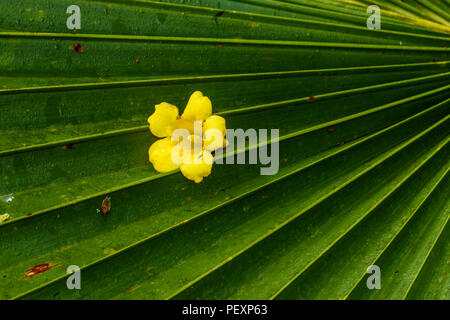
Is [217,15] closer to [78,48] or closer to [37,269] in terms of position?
[78,48]

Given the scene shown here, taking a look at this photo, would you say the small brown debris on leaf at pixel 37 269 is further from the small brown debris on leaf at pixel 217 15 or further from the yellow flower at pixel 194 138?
the small brown debris on leaf at pixel 217 15

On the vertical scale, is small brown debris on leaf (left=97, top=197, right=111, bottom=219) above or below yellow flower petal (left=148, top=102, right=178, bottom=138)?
below

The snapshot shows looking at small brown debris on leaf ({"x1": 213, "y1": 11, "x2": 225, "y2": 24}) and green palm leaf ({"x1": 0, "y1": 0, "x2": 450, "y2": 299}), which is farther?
small brown debris on leaf ({"x1": 213, "y1": 11, "x2": 225, "y2": 24})

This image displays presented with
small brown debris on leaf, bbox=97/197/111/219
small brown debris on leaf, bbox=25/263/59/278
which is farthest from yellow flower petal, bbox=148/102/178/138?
small brown debris on leaf, bbox=25/263/59/278

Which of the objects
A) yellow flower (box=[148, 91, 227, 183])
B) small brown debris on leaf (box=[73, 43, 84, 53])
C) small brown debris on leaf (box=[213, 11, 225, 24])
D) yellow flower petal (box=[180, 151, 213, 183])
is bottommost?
yellow flower petal (box=[180, 151, 213, 183])

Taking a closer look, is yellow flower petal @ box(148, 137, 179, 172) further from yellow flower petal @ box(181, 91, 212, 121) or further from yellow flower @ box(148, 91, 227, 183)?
yellow flower petal @ box(181, 91, 212, 121)

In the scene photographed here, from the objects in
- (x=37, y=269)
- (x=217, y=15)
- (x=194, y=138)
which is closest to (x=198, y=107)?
(x=194, y=138)
